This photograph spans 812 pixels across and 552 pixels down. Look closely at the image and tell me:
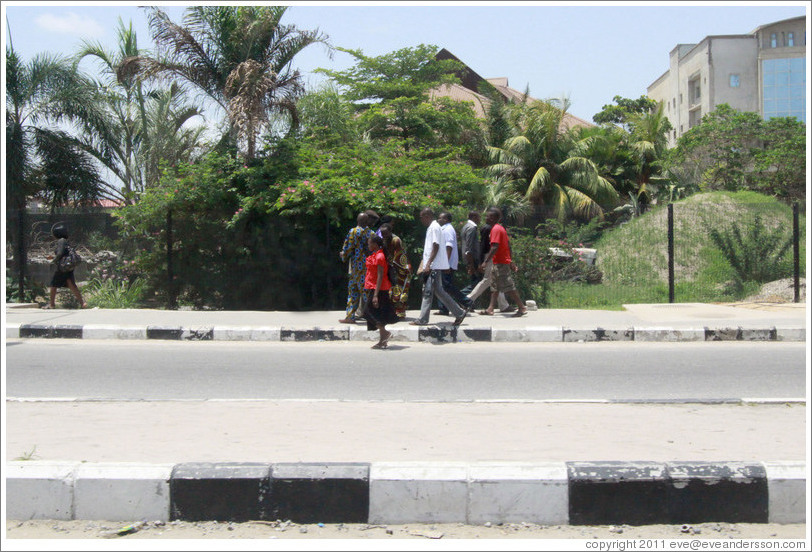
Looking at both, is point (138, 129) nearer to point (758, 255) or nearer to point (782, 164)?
point (758, 255)

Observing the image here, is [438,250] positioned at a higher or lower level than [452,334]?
higher

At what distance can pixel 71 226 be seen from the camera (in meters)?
15.9

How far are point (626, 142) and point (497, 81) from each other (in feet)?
68.2

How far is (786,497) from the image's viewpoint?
163 inches

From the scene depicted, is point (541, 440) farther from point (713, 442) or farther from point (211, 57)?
point (211, 57)

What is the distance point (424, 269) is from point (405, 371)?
267 centimetres

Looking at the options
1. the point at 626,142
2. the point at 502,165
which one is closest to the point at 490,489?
the point at 502,165

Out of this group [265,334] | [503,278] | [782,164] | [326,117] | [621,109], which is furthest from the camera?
[621,109]

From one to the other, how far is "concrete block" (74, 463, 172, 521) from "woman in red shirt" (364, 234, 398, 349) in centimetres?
505

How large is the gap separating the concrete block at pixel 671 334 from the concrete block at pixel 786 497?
21.6 feet

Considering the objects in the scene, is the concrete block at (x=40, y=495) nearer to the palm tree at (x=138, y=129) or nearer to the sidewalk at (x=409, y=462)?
the sidewalk at (x=409, y=462)

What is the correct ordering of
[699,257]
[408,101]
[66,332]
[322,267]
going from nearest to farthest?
1. [66,332]
2. [322,267]
3. [699,257]
4. [408,101]

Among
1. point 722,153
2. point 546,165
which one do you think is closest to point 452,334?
point 546,165

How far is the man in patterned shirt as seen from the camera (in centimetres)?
1079
